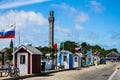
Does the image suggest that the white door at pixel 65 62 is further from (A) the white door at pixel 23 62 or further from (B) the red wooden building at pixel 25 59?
(A) the white door at pixel 23 62

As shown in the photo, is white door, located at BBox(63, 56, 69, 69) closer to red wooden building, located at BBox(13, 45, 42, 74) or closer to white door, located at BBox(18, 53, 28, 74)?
red wooden building, located at BBox(13, 45, 42, 74)

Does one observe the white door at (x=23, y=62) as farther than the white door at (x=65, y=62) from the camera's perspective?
No

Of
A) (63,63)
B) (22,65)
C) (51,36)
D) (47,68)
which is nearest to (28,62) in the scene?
(22,65)

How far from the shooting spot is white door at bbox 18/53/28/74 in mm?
40906

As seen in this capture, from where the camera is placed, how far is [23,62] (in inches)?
1625

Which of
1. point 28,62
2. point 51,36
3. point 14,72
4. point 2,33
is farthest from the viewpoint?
point 51,36

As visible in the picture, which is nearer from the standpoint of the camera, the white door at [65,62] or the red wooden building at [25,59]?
the red wooden building at [25,59]

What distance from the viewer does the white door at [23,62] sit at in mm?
40906

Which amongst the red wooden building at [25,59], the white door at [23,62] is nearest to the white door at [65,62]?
the red wooden building at [25,59]

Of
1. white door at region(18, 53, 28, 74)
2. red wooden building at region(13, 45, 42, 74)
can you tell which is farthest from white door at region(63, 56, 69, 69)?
white door at region(18, 53, 28, 74)

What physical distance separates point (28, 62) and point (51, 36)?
15155cm

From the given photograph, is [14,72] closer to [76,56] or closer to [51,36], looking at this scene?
[76,56]

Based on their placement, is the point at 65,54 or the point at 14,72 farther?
the point at 65,54

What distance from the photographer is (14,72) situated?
33844 millimetres
